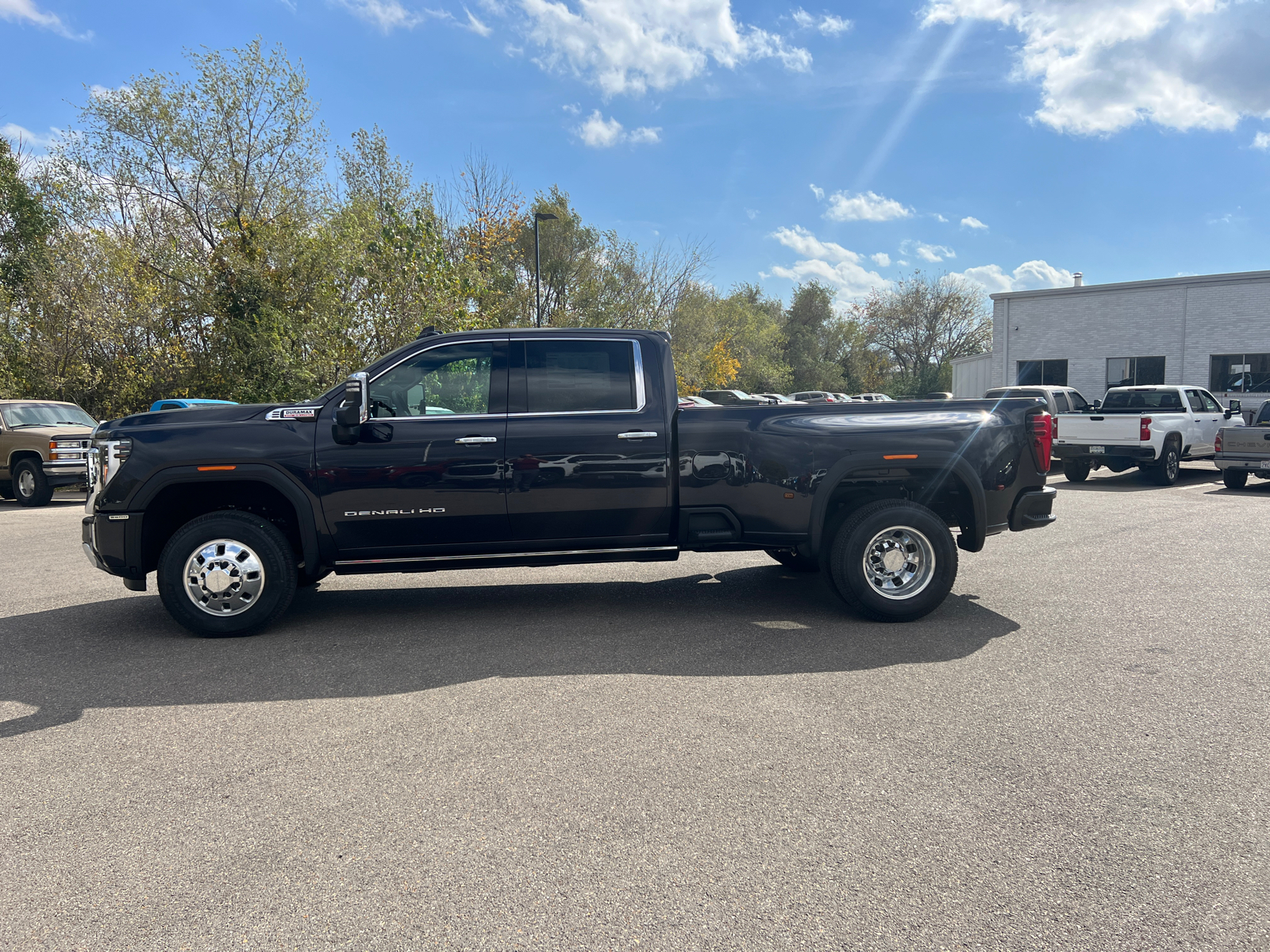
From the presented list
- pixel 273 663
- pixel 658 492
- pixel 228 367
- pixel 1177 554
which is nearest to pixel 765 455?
pixel 658 492

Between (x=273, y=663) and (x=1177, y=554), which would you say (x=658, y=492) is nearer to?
(x=273, y=663)

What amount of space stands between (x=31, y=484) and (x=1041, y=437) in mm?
Result: 16325

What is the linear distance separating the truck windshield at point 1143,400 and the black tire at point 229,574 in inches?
655

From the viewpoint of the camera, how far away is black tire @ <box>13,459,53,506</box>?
15047mm

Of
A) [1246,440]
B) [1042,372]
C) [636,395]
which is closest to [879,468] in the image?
[636,395]

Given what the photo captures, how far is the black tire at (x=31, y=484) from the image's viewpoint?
15.0m

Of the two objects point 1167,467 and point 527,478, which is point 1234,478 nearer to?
point 1167,467

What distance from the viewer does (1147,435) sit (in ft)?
49.9

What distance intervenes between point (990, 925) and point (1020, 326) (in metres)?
36.6

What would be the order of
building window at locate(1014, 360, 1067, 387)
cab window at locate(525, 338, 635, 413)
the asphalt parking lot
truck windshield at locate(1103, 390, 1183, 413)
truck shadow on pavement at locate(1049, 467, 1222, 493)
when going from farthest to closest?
building window at locate(1014, 360, 1067, 387), truck windshield at locate(1103, 390, 1183, 413), truck shadow on pavement at locate(1049, 467, 1222, 493), cab window at locate(525, 338, 635, 413), the asphalt parking lot

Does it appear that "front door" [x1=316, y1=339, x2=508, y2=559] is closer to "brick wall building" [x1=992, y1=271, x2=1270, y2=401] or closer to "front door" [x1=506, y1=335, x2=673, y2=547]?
"front door" [x1=506, y1=335, x2=673, y2=547]

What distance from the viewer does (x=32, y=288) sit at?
23.8 metres

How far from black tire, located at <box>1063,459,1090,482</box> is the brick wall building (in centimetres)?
1875

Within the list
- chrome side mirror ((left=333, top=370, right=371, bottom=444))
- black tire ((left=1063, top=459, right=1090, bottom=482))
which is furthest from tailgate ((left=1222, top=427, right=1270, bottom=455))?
chrome side mirror ((left=333, top=370, right=371, bottom=444))
